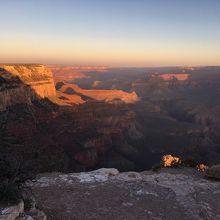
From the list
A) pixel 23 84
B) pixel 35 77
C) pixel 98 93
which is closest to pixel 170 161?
pixel 23 84

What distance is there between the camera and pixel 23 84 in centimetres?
5975

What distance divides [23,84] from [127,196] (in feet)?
158

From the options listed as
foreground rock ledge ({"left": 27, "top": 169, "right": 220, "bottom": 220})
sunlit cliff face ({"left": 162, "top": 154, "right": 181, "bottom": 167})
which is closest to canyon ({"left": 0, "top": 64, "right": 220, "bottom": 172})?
sunlit cliff face ({"left": 162, "top": 154, "right": 181, "bottom": 167})

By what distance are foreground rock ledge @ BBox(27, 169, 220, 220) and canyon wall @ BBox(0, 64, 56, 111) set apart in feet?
113

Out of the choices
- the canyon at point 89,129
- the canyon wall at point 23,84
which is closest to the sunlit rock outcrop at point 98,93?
the canyon at point 89,129

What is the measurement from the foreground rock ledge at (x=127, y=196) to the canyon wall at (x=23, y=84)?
34.4 m

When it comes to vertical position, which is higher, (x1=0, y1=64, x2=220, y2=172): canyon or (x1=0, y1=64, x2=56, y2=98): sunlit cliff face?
(x1=0, y1=64, x2=56, y2=98): sunlit cliff face

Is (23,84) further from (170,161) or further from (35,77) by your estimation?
(170,161)

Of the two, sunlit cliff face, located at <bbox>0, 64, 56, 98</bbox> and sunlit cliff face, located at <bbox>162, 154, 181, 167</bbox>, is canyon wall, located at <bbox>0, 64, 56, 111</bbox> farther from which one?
sunlit cliff face, located at <bbox>162, 154, 181, 167</bbox>

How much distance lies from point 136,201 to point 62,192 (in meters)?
2.56

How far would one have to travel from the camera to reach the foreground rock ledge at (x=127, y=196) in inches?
486

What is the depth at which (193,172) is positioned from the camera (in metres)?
18.6

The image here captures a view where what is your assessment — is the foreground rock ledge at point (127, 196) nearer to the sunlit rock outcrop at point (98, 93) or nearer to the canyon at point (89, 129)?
the canyon at point (89, 129)

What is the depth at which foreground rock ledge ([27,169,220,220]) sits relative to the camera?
12352 millimetres
